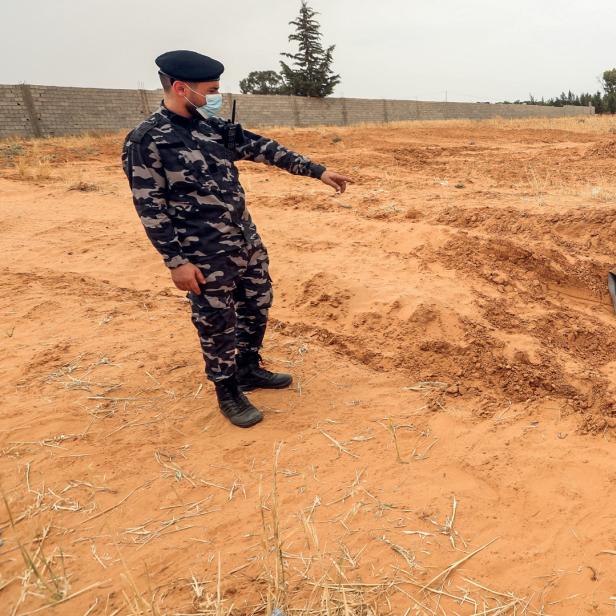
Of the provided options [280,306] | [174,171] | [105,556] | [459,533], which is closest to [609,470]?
[459,533]

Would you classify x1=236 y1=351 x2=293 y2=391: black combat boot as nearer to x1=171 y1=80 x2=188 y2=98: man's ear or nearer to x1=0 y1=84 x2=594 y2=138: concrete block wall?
x1=171 y1=80 x2=188 y2=98: man's ear

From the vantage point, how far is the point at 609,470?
2166 mm

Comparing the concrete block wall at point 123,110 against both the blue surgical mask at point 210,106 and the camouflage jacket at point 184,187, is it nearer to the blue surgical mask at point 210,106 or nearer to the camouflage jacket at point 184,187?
the blue surgical mask at point 210,106

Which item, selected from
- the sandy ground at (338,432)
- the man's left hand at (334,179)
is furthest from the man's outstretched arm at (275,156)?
→ the sandy ground at (338,432)

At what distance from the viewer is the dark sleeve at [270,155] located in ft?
8.66

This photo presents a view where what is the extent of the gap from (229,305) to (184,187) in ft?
1.93

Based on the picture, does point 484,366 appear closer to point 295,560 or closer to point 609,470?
point 609,470

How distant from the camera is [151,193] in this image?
2.23m

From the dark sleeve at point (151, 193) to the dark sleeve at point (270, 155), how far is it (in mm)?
517

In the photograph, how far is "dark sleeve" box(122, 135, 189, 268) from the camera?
221 centimetres

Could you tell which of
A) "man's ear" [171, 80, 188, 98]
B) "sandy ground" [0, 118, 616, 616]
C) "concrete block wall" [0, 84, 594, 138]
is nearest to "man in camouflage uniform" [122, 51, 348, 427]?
"man's ear" [171, 80, 188, 98]

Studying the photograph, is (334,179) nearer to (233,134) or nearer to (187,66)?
(233,134)

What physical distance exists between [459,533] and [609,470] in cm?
77

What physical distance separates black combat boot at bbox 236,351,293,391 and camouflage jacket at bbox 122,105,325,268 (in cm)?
76
